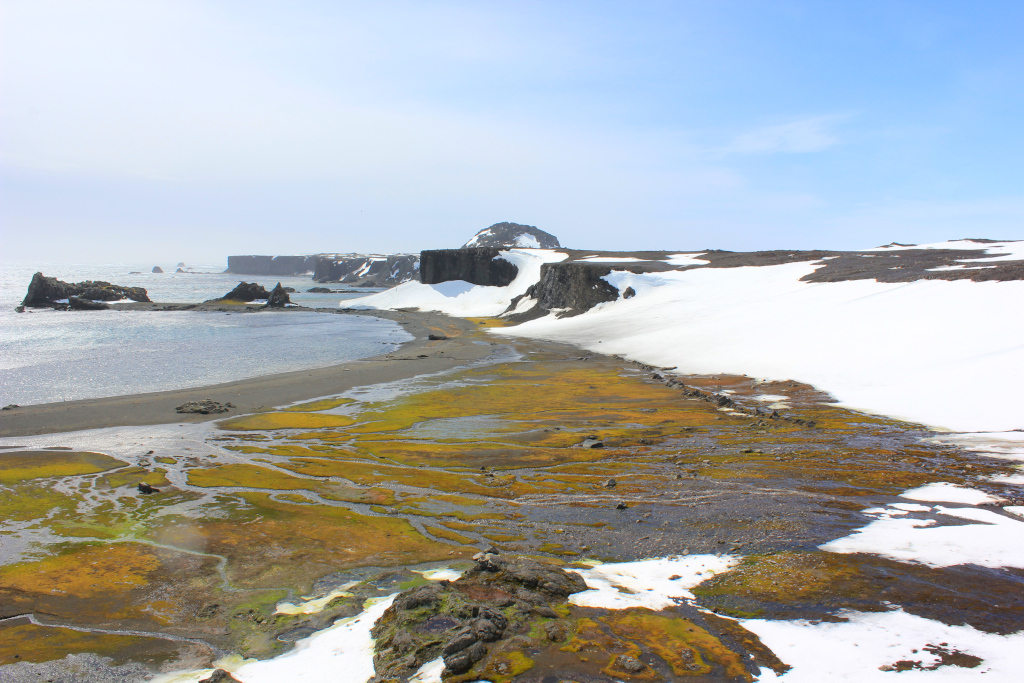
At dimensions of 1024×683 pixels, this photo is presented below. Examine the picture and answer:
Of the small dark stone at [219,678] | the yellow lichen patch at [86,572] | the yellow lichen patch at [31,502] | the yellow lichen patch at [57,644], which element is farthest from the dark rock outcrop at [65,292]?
the small dark stone at [219,678]

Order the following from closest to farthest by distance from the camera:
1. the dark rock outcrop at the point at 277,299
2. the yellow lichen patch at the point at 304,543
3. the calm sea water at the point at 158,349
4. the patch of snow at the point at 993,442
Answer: the yellow lichen patch at the point at 304,543, the patch of snow at the point at 993,442, the calm sea water at the point at 158,349, the dark rock outcrop at the point at 277,299

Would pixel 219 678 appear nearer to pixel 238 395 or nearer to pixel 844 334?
pixel 238 395

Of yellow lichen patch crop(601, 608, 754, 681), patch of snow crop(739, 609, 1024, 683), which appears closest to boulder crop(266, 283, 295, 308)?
yellow lichen patch crop(601, 608, 754, 681)

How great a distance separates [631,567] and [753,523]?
2.05 meters

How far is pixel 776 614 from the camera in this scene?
17.3 feet

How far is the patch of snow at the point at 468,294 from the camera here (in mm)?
59528

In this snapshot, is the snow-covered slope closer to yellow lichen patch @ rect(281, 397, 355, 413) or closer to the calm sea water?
yellow lichen patch @ rect(281, 397, 355, 413)

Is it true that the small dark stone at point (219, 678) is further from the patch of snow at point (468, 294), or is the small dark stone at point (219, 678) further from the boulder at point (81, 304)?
the boulder at point (81, 304)

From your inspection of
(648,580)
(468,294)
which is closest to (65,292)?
(468,294)

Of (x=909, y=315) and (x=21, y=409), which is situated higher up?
(x=909, y=315)

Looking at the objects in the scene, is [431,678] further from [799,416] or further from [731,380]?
[731,380]

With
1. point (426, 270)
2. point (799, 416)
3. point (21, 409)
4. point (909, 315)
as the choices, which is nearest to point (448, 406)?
point (799, 416)

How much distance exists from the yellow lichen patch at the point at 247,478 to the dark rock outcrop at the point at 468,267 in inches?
2162

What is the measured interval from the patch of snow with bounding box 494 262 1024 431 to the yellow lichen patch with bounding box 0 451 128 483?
55.0ft
